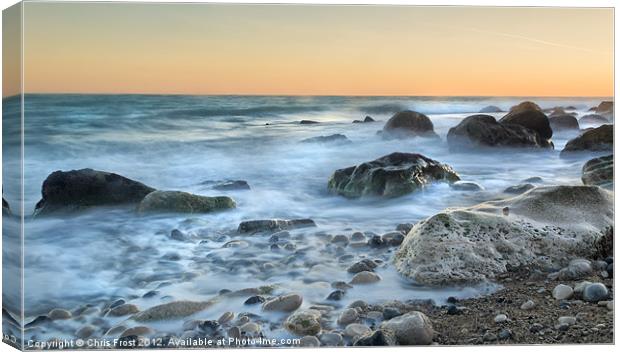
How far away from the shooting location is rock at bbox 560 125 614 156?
17.9 ft

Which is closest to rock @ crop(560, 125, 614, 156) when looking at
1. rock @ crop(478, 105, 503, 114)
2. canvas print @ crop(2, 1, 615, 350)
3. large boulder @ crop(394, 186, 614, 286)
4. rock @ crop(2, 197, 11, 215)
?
canvas print @ crop(2, 1, 615, 350)

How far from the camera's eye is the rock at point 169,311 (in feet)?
16.2

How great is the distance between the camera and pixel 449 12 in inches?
209

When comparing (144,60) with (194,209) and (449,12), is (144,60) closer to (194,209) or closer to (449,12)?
(194,209)

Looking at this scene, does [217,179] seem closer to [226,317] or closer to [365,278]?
[226,317]

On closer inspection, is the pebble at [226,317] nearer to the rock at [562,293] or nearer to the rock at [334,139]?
the rock at [334,139]

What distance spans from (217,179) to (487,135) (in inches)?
71.2

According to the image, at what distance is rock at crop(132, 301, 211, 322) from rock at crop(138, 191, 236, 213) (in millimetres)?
586

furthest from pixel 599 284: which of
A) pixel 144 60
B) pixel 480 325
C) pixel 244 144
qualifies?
pixel 144 60

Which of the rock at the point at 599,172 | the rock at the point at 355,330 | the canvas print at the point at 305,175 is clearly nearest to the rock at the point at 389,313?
the canvas print at the point at 305,175

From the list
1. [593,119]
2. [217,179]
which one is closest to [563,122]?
[593,119]

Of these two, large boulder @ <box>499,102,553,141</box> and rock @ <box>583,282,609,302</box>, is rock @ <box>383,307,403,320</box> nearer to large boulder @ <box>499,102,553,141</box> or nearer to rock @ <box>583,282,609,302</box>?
rock @ <box>583,282,609,302</box>

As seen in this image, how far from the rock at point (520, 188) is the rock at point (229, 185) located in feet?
5.61

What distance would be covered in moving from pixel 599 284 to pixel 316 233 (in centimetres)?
181
